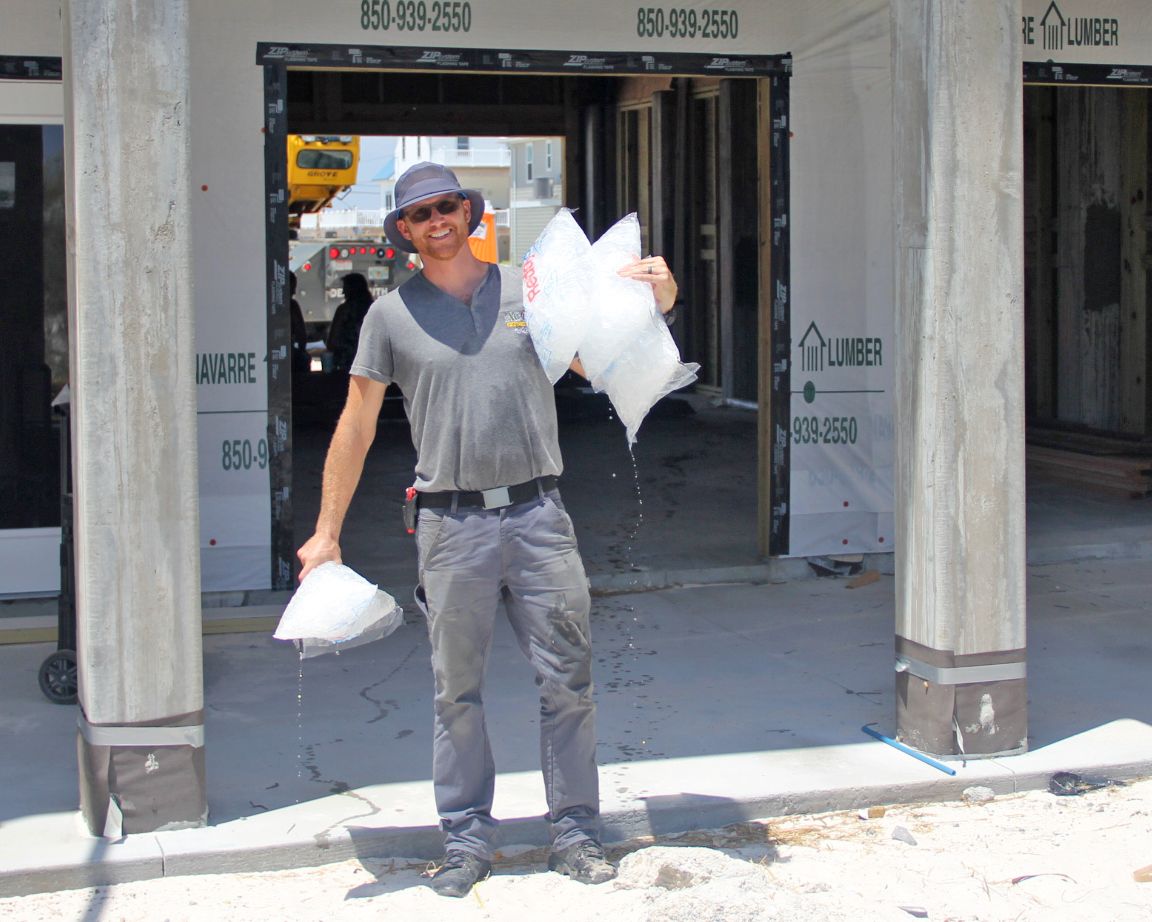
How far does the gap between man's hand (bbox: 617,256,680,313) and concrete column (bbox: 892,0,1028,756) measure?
1.44 meters

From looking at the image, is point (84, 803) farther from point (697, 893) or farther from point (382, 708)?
point (697, 893)

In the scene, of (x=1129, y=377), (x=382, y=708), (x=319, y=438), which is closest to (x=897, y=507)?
(x=382, y=708)

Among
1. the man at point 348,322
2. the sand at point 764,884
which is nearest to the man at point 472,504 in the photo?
the sand at point 764,884

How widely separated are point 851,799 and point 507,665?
2138 millimetres

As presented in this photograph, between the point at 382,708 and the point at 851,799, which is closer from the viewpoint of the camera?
the point at 851,799

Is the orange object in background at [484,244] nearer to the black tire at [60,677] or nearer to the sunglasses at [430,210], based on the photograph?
the sunglasses at [430,210]

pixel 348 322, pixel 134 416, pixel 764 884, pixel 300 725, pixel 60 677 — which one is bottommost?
pixel 764 884

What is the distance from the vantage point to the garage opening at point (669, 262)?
27.5 feet

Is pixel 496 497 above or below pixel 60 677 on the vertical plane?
above

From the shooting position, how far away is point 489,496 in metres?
4.45

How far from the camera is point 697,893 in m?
4.27

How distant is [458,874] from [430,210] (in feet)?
6.58

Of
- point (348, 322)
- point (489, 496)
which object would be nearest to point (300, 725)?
point (489, 496)

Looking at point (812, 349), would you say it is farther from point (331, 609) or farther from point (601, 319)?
point (331, 609)
